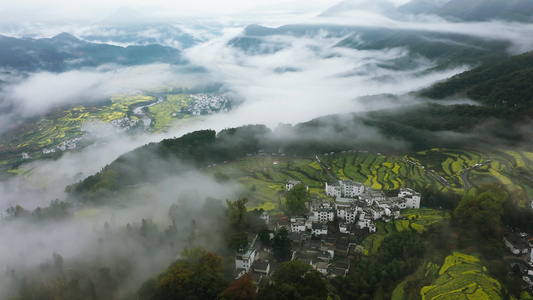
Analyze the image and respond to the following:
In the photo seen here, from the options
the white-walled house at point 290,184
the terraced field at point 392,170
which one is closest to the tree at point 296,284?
the terraced field at point 392,170

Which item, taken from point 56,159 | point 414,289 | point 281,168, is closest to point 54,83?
point 56,159

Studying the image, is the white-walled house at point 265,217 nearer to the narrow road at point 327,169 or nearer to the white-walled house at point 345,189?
the white-walled house at point 345,189

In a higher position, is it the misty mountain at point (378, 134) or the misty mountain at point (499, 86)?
the misty mountain at point (499, 86)

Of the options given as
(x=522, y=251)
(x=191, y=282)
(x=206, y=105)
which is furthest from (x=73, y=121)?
(x=522, y=251)

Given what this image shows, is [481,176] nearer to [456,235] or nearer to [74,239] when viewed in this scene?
[456,235]

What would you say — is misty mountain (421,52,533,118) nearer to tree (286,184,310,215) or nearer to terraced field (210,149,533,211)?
terraced field (210,149,533,211)

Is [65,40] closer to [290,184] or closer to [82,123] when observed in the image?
[82,123]
